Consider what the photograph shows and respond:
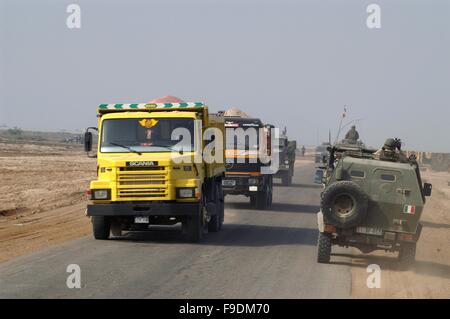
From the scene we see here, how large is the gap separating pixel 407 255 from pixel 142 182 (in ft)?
17.6

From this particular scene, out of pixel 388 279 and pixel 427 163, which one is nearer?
pixel 388 279

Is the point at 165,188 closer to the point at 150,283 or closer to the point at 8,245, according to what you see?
the point at 8,245

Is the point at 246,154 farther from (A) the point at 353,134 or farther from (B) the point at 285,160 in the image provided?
(B) the point at 285,160

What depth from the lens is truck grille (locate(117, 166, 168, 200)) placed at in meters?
16.2

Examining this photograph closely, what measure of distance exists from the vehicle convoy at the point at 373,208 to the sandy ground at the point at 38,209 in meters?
5.58

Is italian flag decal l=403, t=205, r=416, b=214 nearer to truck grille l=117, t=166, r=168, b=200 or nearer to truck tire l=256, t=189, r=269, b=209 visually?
truck grille l=117, t=166, r=168, b=200

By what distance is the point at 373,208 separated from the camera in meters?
14.1

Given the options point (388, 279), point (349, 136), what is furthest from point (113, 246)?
point (349, 136)

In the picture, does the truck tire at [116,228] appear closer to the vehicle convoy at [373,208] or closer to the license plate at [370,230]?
the vehicle convoy at [373,208]

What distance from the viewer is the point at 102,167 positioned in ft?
53.9

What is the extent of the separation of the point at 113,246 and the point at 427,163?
76564 millimetres

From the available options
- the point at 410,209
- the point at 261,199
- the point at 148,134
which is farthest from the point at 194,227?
the point at 261,199
